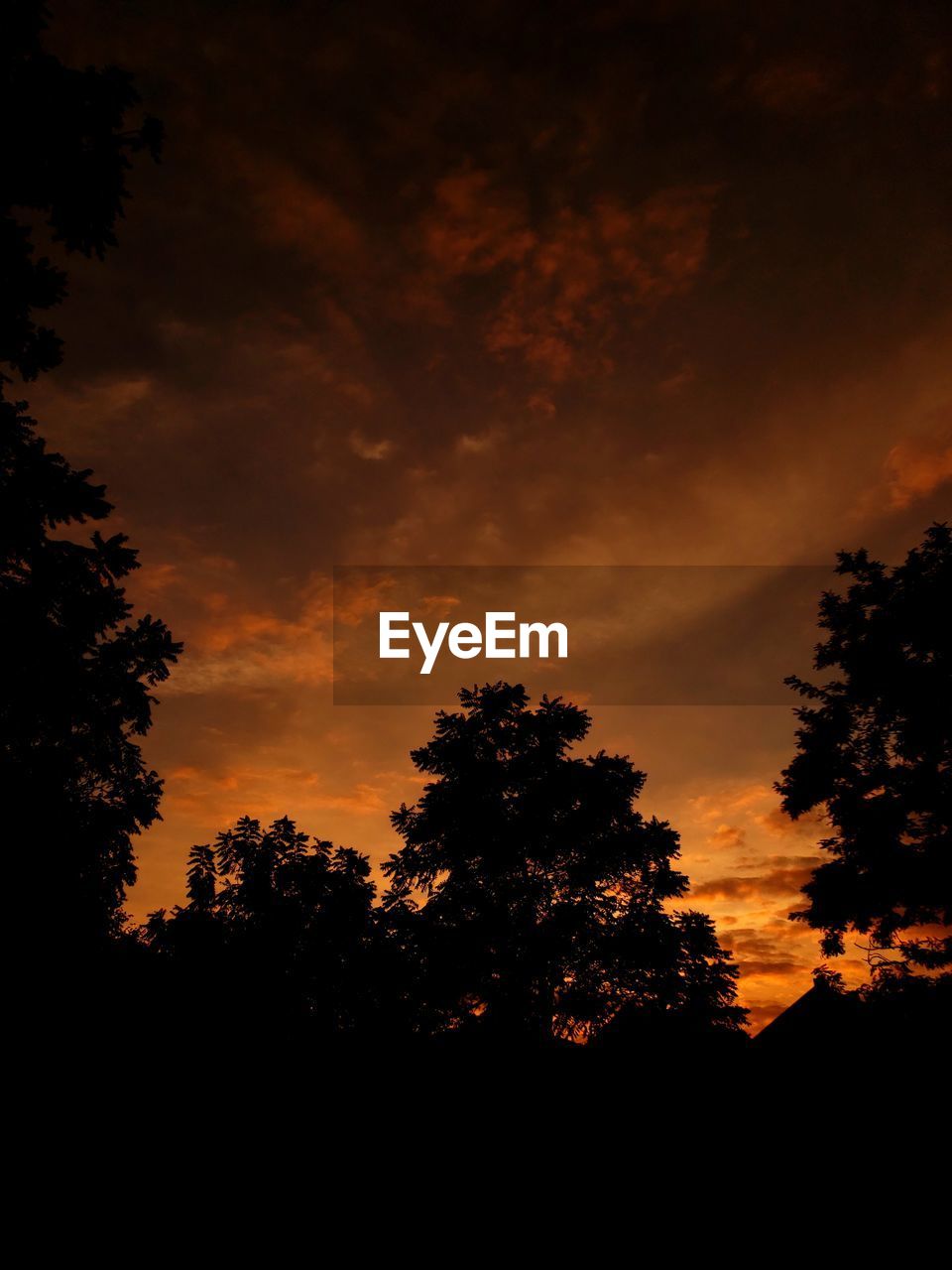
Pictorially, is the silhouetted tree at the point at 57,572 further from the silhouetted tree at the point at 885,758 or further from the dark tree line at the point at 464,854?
the silhouetted tree at the point at 885,758

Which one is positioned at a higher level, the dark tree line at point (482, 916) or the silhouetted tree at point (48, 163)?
the silhouetted tree at point (48, 163)

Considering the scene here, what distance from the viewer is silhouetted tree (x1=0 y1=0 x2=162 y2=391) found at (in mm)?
8336

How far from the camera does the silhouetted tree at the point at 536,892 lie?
2027 centimetres

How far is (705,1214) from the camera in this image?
11.1m

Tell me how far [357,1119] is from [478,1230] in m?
3.26

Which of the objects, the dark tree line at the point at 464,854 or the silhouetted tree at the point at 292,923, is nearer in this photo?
the dark tree line at the point at 464,854

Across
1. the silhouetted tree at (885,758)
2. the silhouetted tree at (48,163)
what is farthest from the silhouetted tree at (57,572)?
the silhouetted tree at (885,758)

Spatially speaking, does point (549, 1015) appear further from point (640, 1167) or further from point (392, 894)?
point (640, 1167)

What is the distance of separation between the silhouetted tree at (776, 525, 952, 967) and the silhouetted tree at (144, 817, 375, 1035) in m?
15.1

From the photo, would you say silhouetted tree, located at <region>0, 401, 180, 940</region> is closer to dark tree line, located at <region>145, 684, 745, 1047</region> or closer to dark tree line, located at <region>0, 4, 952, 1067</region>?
dark tree line, located at <region>0, 4, 952, 1067</region>

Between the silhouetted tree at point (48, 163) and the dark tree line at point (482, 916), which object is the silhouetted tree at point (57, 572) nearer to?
the silhouetted tree at point (48, 163)

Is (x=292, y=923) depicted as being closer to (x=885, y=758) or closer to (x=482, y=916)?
(x=482, y=916)

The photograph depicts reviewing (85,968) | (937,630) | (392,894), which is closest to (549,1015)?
(392,894)

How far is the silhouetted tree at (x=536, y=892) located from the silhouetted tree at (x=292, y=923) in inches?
60.6
